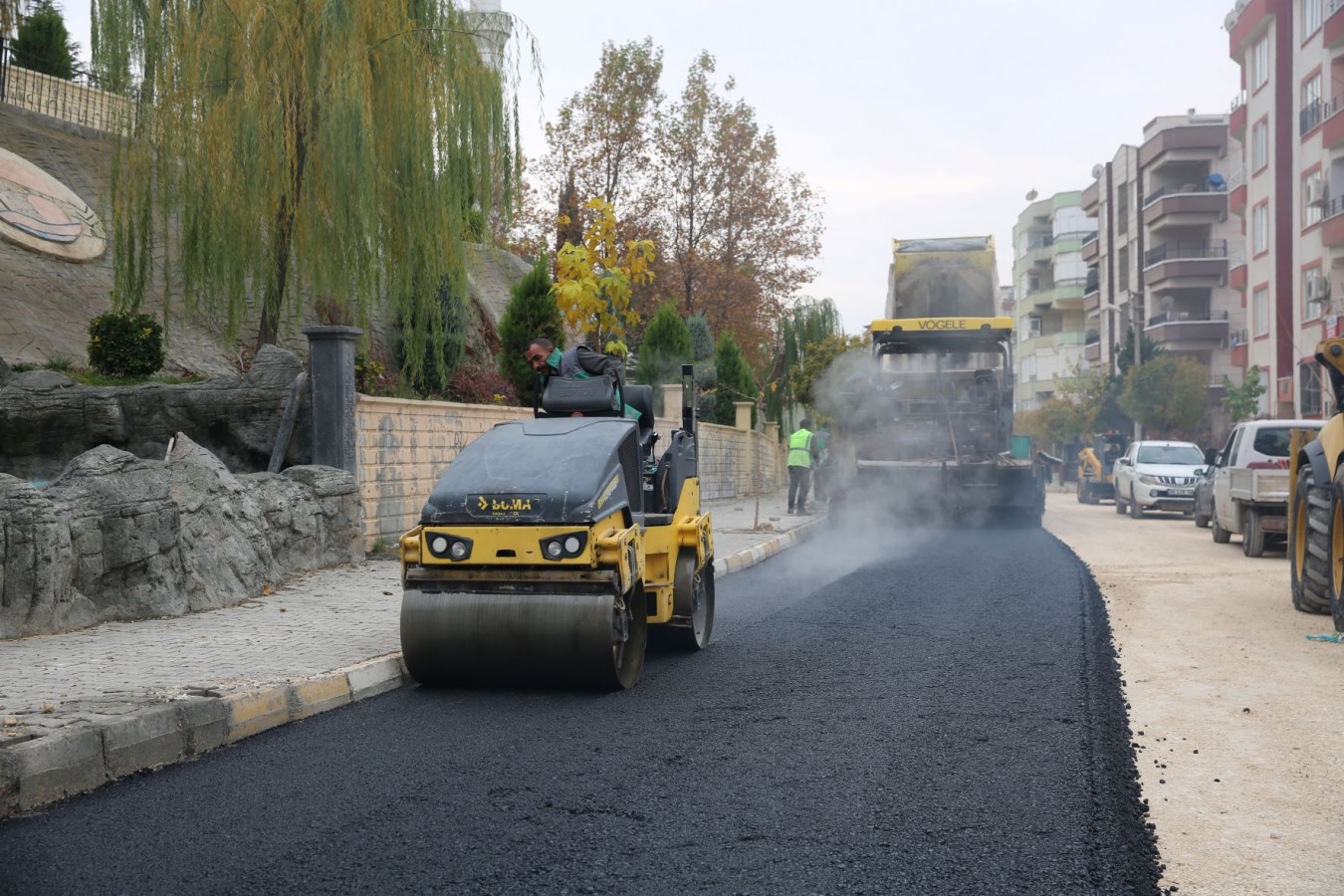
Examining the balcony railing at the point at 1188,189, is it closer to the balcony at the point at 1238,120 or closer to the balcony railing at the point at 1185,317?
the balcony railing at the point at 1185,317

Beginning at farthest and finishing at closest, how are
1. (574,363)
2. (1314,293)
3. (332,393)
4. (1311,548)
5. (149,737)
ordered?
(1314,293) < (332,393) < (1311,548) < (574,363) < (149,737)

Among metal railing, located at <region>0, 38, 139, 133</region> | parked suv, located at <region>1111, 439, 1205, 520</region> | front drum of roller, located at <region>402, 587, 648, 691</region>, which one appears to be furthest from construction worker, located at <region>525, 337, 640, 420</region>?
parked suv, located at <region>1111, 439, 1205, 520</region>

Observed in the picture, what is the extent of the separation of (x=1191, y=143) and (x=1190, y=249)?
463 cm

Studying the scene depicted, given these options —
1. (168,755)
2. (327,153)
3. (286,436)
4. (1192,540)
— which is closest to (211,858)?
(168,755)

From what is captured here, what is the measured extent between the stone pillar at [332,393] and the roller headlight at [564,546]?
22.0 feet

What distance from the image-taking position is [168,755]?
5.78m

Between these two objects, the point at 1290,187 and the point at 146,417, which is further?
the point at 1290,187

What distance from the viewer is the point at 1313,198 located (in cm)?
3581

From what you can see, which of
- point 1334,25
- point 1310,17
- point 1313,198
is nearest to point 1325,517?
point 1313,198

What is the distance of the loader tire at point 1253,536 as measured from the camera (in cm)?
1684

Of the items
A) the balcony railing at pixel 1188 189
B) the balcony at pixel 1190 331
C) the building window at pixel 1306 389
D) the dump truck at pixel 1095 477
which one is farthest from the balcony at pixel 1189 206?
the building window at pixel 1306 389

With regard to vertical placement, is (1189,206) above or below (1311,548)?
above

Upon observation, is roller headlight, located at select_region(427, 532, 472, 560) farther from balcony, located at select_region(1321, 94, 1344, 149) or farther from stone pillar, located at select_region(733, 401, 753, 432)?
balcony, located at select_region(1321, 94, 1344, 149)

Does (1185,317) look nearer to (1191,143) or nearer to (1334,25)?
(1191,143)
